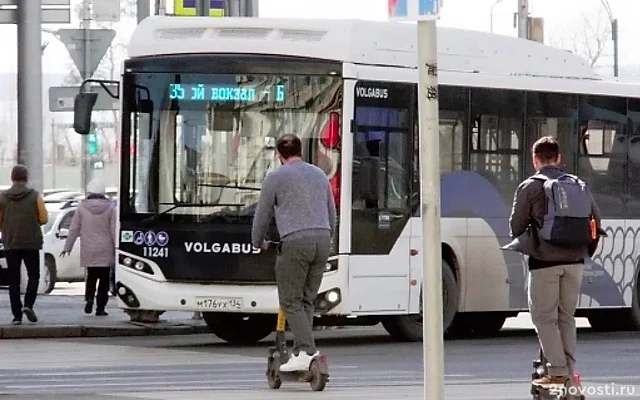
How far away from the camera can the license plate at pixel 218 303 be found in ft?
61.0

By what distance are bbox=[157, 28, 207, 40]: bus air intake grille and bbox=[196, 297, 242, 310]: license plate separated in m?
2.65

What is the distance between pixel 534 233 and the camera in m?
12.5

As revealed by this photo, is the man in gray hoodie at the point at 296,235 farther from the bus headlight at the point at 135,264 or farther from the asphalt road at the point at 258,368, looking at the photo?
the bus headlight at the point at 135,264

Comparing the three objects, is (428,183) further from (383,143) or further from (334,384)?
(383,143)

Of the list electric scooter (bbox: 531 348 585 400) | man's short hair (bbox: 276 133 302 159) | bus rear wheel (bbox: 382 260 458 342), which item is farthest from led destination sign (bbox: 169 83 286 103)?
electric scooter (bbox: 531 348 585 400)

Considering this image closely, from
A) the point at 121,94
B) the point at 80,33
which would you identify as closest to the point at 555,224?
the point at 121,94

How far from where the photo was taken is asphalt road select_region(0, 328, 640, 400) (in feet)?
45.7

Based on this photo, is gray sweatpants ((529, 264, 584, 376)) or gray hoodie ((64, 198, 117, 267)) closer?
gray sweatpants ((529, 264, 584, 376))

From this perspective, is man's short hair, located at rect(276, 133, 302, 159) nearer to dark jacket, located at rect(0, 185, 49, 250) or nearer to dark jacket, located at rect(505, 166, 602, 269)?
dark jacket, located at rect(505, 166, 602, 269)

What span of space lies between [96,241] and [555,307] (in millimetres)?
11563

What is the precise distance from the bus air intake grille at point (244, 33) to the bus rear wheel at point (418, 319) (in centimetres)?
306

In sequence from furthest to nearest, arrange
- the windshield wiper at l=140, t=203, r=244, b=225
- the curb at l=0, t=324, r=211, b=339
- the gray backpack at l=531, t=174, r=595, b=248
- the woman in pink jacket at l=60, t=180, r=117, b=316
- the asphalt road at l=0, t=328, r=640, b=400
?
the woman in pink jacket at l=60, t=180, r=117, b=316, the curb at l=0, t=324, r=211, b=339, the windshield wiper at l=140, t=203, r=244, b=225, the asphalt road at l=0, t=328, r=640, b=400, the gray backpack at l=531, t=174, r=595, b=248

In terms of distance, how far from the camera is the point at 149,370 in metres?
16.0

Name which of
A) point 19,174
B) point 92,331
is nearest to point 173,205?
point 19,174
